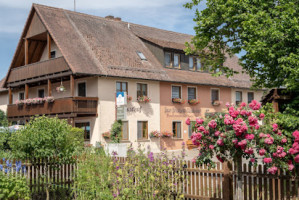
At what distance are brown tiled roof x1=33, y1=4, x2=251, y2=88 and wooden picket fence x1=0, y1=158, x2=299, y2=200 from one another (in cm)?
1509

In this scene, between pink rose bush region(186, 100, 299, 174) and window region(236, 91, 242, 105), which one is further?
window region(236, 91, 242, 105)

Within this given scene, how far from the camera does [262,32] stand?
14.2m

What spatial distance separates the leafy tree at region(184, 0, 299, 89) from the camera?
1331cm

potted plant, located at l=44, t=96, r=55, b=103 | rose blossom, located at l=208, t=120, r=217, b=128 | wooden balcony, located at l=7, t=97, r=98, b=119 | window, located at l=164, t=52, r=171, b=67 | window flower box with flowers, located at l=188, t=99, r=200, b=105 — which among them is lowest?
rose blossom, located at l=208, t=120, r=217, b=128

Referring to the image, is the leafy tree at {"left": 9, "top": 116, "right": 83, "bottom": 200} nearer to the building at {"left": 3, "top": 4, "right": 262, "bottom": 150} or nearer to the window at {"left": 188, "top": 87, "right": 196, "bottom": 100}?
the building at {"left": 3, "top": 4, "right": 262, "bottom": 150}

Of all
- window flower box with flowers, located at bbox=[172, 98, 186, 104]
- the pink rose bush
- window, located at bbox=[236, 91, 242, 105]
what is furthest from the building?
the pink rose bush

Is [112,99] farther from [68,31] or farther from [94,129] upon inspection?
[68,31]

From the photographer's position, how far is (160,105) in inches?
1235

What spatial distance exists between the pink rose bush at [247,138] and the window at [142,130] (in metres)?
21.2

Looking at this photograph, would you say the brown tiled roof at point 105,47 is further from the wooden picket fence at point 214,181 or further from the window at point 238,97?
the wooden picket fence at point 214,181

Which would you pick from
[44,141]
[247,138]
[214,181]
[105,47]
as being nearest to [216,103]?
[105,47]

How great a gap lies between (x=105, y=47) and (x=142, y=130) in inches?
269

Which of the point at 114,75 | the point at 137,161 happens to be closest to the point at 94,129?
the point at 114,75

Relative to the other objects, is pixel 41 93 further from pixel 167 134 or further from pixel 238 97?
pixel 238 97
